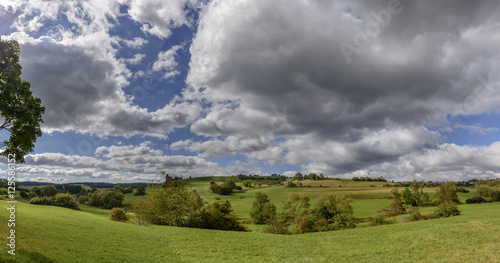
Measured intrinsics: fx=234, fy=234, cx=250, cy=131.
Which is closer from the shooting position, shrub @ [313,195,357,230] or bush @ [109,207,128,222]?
shrub @ [313,195,357,230]

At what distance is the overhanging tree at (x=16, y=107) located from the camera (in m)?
20.3

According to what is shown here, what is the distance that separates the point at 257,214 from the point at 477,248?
59460 mm

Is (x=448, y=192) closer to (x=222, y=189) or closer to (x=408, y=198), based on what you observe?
(x=408, y=198)

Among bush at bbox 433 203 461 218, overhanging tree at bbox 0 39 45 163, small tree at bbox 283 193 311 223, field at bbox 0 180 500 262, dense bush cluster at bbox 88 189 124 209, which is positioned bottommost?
dense bush cluster at bbox 88 189 124 209

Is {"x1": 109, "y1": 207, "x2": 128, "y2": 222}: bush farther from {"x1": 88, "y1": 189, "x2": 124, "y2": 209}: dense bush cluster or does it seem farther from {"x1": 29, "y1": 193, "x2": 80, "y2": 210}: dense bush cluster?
{"x1": 88, "y1": 189, "x2": 124, "y2": 209}: dense bush cluster

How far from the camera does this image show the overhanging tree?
20281 mm

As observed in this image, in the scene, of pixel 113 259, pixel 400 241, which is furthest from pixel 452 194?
pixel 113 259

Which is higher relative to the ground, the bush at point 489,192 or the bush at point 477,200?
the bush at point 489,192

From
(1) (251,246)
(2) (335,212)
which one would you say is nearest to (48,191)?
(1) (251,246)

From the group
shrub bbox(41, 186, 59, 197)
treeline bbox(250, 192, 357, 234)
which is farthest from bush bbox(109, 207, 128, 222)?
shrub bbox(41, 186, 59, 197)

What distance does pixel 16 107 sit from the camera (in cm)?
2061

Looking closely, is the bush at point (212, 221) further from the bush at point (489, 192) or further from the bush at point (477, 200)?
the bush at point (489, 192)

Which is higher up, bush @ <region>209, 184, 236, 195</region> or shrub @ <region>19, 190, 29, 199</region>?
shrub @ <region>19, 190, 29, 199</region>

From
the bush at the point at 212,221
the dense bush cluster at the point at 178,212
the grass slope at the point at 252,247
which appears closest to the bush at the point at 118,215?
the dense bush cluster at the point at 178,212
